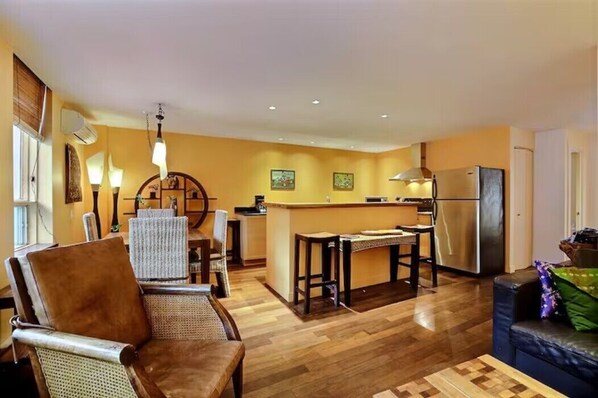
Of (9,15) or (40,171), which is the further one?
(40,171)

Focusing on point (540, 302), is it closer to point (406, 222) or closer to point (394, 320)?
point (394, 320)

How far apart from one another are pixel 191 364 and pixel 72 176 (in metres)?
3.59

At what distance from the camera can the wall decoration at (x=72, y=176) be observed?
3.67 metres

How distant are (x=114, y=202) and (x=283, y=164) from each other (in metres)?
3.13

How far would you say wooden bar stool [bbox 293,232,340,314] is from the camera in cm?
312

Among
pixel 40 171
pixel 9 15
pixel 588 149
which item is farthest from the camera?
pixel 588 149

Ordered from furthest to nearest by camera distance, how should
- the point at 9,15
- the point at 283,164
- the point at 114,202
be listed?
the point at 283,164 < the point at 114,202 < the point at 9,15

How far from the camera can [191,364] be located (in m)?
1.34

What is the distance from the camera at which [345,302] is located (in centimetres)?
329

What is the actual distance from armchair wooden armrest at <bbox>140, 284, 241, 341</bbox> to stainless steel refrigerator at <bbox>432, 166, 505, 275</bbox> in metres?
4.15

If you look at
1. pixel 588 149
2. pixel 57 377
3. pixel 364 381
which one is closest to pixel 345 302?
pixel 364 381

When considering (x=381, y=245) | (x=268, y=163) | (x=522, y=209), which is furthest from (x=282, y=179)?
(x=522, y=209)

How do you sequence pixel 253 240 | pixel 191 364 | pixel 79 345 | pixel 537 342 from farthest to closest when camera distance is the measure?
pixel 253 240, pixel 537 342, pixel 191 364, pixel 79 345

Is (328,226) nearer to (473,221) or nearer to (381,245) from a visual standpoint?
(381,245)
